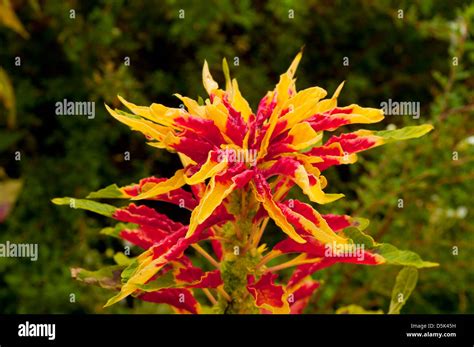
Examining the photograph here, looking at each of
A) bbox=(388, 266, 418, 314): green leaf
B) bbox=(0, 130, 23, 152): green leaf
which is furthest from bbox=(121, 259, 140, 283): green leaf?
bbox=(0, 130, 23, 152): green leaf

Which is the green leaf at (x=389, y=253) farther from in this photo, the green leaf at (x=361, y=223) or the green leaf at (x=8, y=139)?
the green leaf at (x=8, y=139)

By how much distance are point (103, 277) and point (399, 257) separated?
1.40 feet

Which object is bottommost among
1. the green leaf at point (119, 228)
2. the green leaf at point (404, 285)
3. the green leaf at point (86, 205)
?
the green leaf at point (404, 285)

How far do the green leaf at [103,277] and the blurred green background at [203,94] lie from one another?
1091mm

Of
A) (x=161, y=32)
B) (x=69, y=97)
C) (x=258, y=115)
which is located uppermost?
(x=161, y=32)

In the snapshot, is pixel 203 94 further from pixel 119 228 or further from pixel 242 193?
pixel 242 193

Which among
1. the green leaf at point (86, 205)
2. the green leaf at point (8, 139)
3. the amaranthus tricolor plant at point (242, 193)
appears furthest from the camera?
the green leaf at point (8, 139)

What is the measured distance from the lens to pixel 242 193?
3.20ft

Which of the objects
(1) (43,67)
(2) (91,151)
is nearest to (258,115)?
(2) (91,151)

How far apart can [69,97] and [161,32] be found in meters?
0.44

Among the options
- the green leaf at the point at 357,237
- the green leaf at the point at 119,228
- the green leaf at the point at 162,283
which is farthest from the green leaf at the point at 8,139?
the green leaf at the point at 357,237

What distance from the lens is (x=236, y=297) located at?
1.02 m

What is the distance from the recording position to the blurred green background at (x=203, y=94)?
6.97ft
